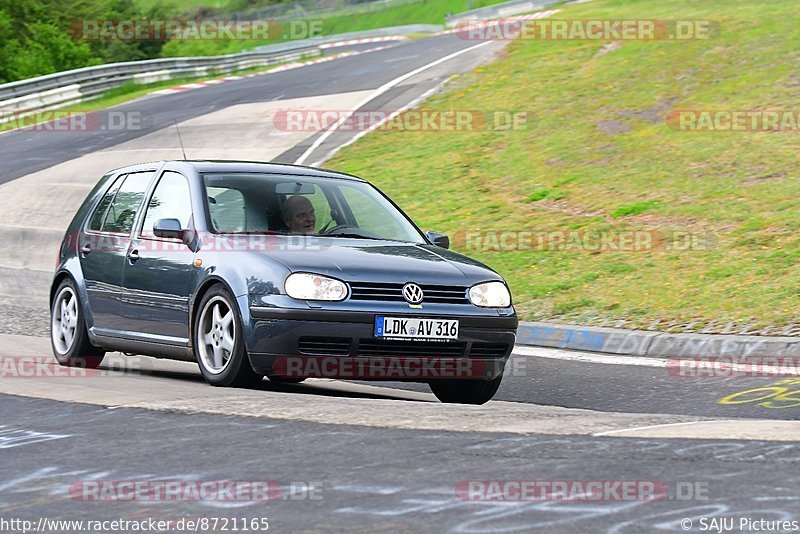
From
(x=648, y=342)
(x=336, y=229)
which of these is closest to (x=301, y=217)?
(x=336, y=229)

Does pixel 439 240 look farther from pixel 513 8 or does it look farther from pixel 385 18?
pixel 385 18

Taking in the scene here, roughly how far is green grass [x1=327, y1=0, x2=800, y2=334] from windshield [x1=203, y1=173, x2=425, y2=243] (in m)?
3.67

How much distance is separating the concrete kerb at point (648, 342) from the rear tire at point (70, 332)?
4024mm

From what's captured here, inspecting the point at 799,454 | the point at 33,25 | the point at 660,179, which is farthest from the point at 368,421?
→ the point at 33,25

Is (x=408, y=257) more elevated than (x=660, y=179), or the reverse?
(x=408, y=257)

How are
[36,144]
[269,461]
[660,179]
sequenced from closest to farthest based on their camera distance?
[269,461] < [660,179] < [36,144]

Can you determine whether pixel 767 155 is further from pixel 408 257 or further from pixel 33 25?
pixel 33 25

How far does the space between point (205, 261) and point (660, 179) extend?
10703 millimetres

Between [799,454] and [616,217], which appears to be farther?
[616,217]

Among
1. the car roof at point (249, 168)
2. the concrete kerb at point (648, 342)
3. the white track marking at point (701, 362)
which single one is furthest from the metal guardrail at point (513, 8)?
Answer: the car roof at point (249, 168)

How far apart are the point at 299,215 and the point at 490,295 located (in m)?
1.45

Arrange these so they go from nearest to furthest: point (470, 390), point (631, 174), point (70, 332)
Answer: point (470, 390)
point (70, 332)
point (631, 174)

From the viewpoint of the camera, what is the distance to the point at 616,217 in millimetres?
16656

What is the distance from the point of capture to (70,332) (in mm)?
10195
